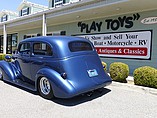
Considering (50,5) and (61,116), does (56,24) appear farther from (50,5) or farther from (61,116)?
(61,116)

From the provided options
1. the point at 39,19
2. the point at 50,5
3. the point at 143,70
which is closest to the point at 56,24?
the point at 39,19

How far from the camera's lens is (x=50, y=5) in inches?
652

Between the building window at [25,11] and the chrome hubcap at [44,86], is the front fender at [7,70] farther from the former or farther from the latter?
the building window at [25,11]

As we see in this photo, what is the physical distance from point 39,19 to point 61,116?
8793mm

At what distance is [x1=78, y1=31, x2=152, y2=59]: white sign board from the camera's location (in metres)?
8.09

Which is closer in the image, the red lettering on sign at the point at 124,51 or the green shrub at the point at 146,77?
the green shrub at the point at 146,77

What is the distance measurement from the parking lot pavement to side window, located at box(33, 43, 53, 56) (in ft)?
4.18

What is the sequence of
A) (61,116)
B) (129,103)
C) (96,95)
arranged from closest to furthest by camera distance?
(61,116) < (129,103) < (96,95)

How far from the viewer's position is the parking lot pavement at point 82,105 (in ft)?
12.6

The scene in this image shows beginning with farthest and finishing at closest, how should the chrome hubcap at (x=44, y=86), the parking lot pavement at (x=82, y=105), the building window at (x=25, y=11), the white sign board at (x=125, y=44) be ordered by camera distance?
the building window at (x=25, y=11) < the white sign board at (x=125, y=44) < the chrome hubcap at (x=44, y=86) < the parking lot pavement at (x=82, y=105)

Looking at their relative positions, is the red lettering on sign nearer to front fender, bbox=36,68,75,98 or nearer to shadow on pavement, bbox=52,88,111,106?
shadow on pavement, bbox=52,88,111,106

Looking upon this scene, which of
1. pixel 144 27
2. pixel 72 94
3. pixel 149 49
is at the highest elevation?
pixel 144 27

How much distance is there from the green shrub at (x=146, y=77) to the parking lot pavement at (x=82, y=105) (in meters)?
0.40

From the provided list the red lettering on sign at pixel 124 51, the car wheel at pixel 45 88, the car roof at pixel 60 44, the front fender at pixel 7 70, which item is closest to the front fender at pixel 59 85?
the car wheel at pixel 45 88
